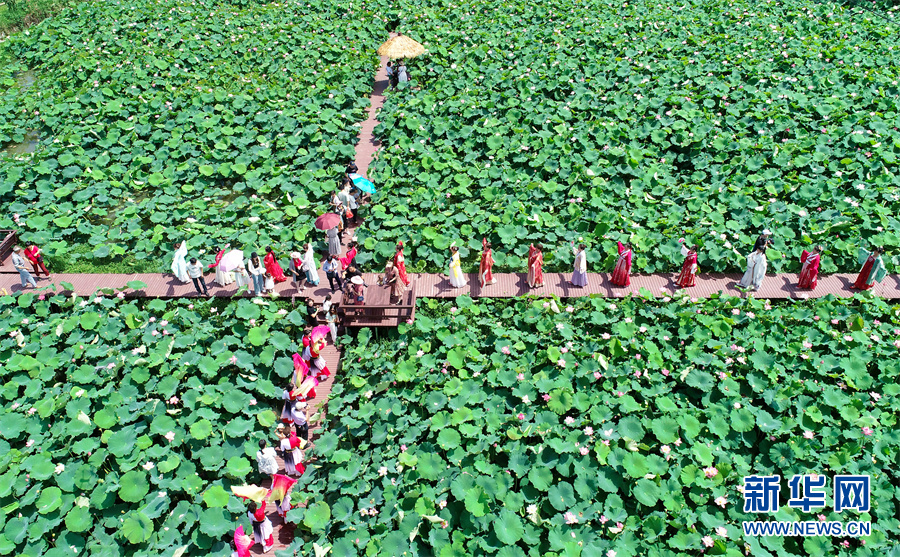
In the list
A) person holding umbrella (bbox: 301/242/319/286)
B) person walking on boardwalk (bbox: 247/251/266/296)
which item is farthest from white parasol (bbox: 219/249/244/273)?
person holding umbrella (bbox: 301/242/319/286)

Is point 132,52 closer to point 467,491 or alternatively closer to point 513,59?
point 513,59

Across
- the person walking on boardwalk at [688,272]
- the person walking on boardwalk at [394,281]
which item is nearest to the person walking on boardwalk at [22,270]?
the person walking on boardwalk at [394,281]

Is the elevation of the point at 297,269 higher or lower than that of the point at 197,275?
higher

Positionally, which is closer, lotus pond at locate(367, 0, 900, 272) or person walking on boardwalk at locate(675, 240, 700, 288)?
person walking on boardwalk at locate(675, 240, 700, 288)

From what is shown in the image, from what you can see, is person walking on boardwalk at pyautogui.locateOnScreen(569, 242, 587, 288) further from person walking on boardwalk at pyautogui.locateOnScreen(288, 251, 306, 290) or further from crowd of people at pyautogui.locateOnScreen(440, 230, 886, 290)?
person walking on boardwalk at pyautogui.locateOnScreen(288, 251, 306, 290)

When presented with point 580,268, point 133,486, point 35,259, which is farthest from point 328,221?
point 35,259

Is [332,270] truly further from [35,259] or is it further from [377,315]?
[35,259]

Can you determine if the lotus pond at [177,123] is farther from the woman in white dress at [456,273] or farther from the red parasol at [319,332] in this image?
the woman in white dress at [456,273]
